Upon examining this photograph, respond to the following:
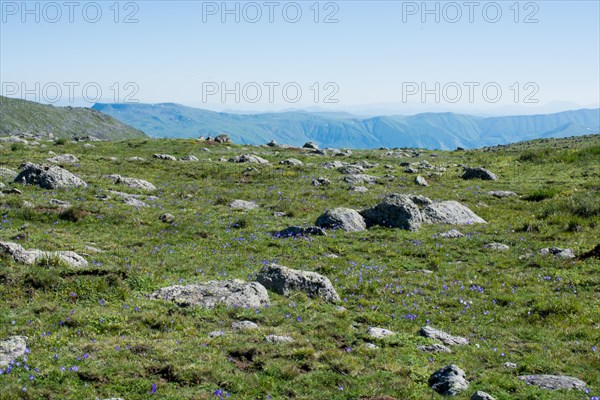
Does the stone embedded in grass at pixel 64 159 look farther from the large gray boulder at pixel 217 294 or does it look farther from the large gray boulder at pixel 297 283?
the large gray boulder at pixel 297 283

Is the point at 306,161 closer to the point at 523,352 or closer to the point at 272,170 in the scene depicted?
the point at 272,170

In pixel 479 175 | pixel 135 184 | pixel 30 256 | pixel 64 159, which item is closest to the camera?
pixel 30 256

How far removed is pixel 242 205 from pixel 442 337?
62.4 feet

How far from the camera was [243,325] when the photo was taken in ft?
37.8

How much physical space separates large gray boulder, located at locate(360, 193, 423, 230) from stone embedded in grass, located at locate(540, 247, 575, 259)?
620 cm

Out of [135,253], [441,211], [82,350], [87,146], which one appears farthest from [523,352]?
[87,146]

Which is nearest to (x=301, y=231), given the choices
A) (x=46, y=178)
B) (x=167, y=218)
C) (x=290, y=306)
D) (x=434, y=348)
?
(x=167, y=218)

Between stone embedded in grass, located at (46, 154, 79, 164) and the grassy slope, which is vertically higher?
stone embedded in grass, located at (46, 154, 79, 164)

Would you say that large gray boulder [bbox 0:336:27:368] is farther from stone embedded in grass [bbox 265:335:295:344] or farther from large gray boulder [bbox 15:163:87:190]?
large gray boulder [bbox 15:163:87:190]

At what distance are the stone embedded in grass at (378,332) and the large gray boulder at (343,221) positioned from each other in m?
12.0

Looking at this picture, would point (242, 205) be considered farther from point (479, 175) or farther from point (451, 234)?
point (479, 175)

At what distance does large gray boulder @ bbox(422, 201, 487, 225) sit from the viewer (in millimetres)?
26344

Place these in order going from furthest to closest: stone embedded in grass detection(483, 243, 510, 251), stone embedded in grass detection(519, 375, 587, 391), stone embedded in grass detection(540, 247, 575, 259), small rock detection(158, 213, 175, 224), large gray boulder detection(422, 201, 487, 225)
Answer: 1. large gray boulder detection(422, 201, 487, 225)
2. small rock detection(158, 213, 175, 224)
3. stone embedded in grass detection(483, 243, 510, 251)
4. stone embedded in grass detection(540, 247, 575, 259)
5. stone embedded in grass detection(519, 375, 587, 391)

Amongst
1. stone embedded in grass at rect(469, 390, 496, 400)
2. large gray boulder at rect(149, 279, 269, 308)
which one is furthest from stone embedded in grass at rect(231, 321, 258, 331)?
stone embedded in grass at rect(469, 390, 496, 400)
